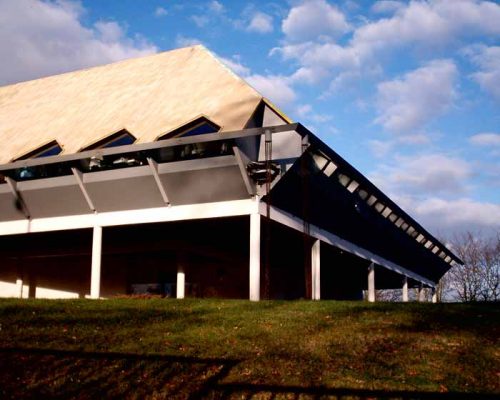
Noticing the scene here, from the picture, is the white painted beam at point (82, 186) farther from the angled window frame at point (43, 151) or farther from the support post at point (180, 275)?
the support post at point (180, 275)

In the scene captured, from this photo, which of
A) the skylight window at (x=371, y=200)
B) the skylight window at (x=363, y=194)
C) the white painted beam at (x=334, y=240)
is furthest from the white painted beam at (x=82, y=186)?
the skylight window at (x=371, y=200)

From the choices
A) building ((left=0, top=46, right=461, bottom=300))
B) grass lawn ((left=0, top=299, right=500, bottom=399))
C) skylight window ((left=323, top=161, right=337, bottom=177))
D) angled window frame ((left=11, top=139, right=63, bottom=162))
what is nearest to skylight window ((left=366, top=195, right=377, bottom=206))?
building ((left=0, top=46, right=461, bottom=300))

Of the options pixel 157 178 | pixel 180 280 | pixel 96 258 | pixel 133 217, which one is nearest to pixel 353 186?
pixel 180 280

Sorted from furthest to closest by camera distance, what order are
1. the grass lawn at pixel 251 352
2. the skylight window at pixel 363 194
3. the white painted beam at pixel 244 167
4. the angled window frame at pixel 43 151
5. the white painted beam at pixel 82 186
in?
the skylight window at pixel 363 194
the angled window frame at pixel 43 151
the white painted beam at pixel 82 186
the white painted beam at pixel 244 167
the grass lawn at pixel 251 352

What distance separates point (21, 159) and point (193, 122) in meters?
7.76

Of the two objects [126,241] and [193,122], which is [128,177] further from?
[126,241]

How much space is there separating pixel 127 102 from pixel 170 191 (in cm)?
609

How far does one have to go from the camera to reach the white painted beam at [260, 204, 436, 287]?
22.4 meters

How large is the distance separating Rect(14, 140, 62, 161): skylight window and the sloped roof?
0.56 feet

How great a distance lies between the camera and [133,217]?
23.0 metres

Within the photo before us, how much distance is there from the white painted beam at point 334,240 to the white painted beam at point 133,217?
3.55 ft

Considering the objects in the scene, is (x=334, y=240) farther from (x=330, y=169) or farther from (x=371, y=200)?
(x=330, y=169)

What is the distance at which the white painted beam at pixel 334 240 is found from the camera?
22438mm

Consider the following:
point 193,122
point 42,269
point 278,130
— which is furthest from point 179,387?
point 42,269
